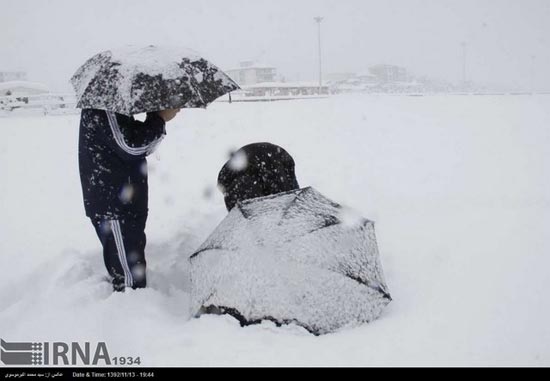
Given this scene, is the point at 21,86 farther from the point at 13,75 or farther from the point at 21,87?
the point at 13,75

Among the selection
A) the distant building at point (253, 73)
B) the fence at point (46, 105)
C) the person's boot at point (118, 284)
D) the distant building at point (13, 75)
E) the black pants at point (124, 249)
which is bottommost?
the person's boot at point (118, 284)

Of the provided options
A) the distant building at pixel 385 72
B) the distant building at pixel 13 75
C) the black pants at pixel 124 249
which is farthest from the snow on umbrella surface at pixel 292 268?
the distant building at pixel 13 75

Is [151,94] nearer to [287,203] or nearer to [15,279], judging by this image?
[287,203]

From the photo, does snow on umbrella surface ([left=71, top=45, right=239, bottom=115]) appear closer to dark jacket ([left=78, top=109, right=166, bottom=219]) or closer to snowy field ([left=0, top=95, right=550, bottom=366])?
dark jacket ([left=78, top=109, right=166, bottom=219])

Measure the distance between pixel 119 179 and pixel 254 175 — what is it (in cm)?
118

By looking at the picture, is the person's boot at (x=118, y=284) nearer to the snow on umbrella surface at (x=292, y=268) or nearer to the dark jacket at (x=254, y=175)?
the snow on umbrella surface at (x=292, y=268)

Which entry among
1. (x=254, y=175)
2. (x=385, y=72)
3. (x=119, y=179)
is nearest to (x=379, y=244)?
(x=254, y=175)

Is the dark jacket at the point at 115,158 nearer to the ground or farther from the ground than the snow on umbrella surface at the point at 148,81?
nearer to the ground

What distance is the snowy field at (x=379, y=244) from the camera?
2592 mm

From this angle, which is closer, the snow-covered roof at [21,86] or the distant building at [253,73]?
the snow-covered roof at [21,86]

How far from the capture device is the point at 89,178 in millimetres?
3414

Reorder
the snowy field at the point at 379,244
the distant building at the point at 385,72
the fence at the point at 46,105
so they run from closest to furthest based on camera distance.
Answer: the snowy field at the point at 379,244, the fence at the point at 46,105, the distant building at the point at 385,72

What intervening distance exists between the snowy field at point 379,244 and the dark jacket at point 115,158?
0.68m

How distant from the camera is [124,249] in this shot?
351 cm
